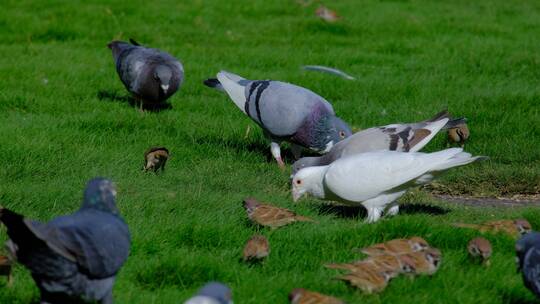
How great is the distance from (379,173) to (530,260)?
197cm

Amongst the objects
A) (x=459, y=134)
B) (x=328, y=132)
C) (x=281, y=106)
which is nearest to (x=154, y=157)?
(x=281, y=106)

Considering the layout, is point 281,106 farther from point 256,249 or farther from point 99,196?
point 99,196

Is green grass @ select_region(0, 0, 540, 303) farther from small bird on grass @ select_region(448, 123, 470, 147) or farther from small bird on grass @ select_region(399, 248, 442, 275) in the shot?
small bird on grass @ select_region(448, 123, 470, 147)

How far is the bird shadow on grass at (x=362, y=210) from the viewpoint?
22.8 ft

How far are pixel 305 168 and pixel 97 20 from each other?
7.02 meters

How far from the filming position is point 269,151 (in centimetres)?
892

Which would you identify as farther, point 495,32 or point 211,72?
point 495,32

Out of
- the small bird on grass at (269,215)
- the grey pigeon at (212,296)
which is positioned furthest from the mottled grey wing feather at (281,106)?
the grey pigeon at (212,296)

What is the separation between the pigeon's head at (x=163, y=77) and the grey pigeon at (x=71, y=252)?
5404mm

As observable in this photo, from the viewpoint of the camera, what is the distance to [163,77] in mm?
9773

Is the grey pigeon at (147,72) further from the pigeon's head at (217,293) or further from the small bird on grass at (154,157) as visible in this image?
the pigeon's head at (217,293)

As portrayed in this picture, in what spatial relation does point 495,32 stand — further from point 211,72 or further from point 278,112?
point 278,112

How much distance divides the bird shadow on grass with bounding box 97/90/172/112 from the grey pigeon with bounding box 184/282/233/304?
5.91m

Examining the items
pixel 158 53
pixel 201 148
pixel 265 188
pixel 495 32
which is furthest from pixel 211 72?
pixel 495 32
